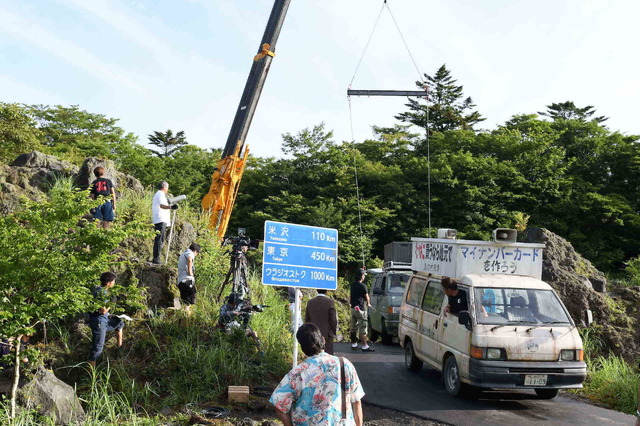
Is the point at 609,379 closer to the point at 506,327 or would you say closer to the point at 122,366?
the point at 506,327

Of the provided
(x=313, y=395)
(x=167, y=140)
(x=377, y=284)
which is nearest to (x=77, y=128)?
(x=167, y=140)

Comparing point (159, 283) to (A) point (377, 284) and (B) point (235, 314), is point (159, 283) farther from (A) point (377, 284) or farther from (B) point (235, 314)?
(A) point (377, 284)

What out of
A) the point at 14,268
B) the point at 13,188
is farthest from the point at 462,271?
the point at 13,188

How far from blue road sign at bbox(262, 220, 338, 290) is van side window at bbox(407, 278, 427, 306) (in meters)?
3.26

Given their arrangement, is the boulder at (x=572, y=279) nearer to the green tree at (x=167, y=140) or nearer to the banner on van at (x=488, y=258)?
the banner on van at (x=488, y=258)

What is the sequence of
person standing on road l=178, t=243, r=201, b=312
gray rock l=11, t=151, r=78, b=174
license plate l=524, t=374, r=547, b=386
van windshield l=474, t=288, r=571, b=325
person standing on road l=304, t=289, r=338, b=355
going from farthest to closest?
gray rock l=11, t=151, r=78, b=174
person standing on road l=178, t=243, r=201, b=312
van windshield l=474, t=288, r=571, b=325
person standing on road l=304, t=289, r=338, b=355
license plate l=524, t=374, r=547, b=386

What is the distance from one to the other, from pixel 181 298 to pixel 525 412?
20.8 feet

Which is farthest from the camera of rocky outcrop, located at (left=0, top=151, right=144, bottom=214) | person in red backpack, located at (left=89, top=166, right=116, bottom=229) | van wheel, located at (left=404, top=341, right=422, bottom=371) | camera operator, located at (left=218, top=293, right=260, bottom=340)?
rocky outcrop, located at (left=0, top=151, right=144, bottom=214)

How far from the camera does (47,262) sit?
6645 mm

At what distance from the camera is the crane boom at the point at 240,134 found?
16484 mm

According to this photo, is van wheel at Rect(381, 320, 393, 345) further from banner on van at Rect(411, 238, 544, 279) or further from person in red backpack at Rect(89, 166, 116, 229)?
person in red backpack at Rect(89, 166, 116, 229)

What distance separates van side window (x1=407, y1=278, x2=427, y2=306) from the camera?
37.8ft

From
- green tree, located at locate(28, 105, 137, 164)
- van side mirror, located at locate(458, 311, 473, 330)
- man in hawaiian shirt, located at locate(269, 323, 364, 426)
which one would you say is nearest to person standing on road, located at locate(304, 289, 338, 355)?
van side mirror, located at locate(458, 311, 473, 330)

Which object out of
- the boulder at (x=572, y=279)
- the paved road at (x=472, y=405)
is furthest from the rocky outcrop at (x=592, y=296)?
the paved road at (x=472, y=405)
